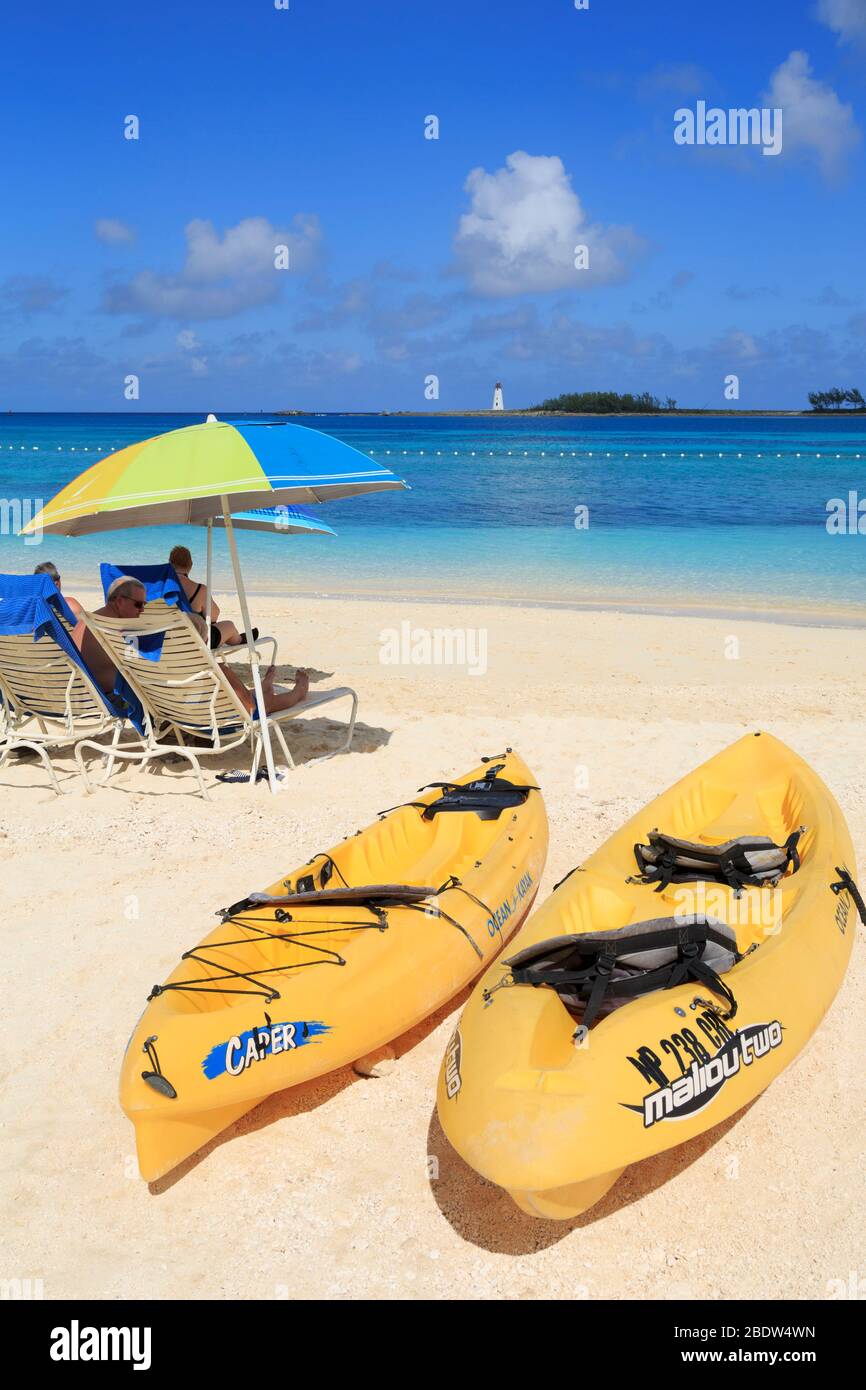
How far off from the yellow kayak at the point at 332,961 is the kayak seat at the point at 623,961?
18.0 inches

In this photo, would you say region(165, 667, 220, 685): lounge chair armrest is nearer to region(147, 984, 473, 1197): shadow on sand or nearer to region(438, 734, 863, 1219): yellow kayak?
region(438, 734, 863, 1219): yellow kayak

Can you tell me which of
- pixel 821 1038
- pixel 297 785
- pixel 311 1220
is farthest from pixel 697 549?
pixel 311 1220

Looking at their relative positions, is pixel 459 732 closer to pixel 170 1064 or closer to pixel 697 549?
pixel 170 1064

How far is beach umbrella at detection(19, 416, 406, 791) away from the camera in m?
5.14

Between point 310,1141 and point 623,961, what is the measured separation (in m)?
1.11

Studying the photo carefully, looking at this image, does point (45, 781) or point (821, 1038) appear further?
point (45, 781)

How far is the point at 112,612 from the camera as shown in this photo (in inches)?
254

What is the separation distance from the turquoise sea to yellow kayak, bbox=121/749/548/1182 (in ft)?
28.4

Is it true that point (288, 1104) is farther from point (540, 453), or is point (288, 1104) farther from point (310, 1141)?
point (540, 453)

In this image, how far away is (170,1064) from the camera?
291 centimetres

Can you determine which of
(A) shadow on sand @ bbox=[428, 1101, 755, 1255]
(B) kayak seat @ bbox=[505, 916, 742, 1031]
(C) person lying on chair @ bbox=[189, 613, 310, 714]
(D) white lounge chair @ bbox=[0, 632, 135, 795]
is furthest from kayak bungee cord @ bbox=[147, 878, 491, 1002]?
(D) white lounge chair @ bbox=[0, 632, 135, 795]

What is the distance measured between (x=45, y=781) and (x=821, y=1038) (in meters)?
4.45
